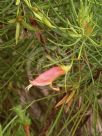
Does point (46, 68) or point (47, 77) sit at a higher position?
point (47, 77)

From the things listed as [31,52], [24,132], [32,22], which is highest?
[32,22]

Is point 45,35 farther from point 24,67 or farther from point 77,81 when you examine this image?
point 24,67

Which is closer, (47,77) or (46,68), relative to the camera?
(47,77)

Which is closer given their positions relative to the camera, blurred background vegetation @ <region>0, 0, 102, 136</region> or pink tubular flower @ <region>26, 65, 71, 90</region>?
pink tubular flower @ <region>26, 65, 71, 90</region>

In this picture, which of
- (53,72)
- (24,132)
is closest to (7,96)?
(24,132)

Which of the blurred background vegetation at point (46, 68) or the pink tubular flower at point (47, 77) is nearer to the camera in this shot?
the pink tubular flower at point (47, 77)

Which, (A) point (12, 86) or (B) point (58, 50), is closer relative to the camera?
(B) point (58, 50)

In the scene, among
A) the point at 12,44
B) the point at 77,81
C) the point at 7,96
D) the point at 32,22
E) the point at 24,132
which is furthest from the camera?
the point at 7,96

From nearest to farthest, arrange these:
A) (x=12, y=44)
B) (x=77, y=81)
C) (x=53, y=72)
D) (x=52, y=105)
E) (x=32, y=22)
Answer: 1. (x=53, y=72)
2. (x=32, y=22)
3. (x=77, y=81)
4. (x=12, y=44)
5. (x=52, y=105)
